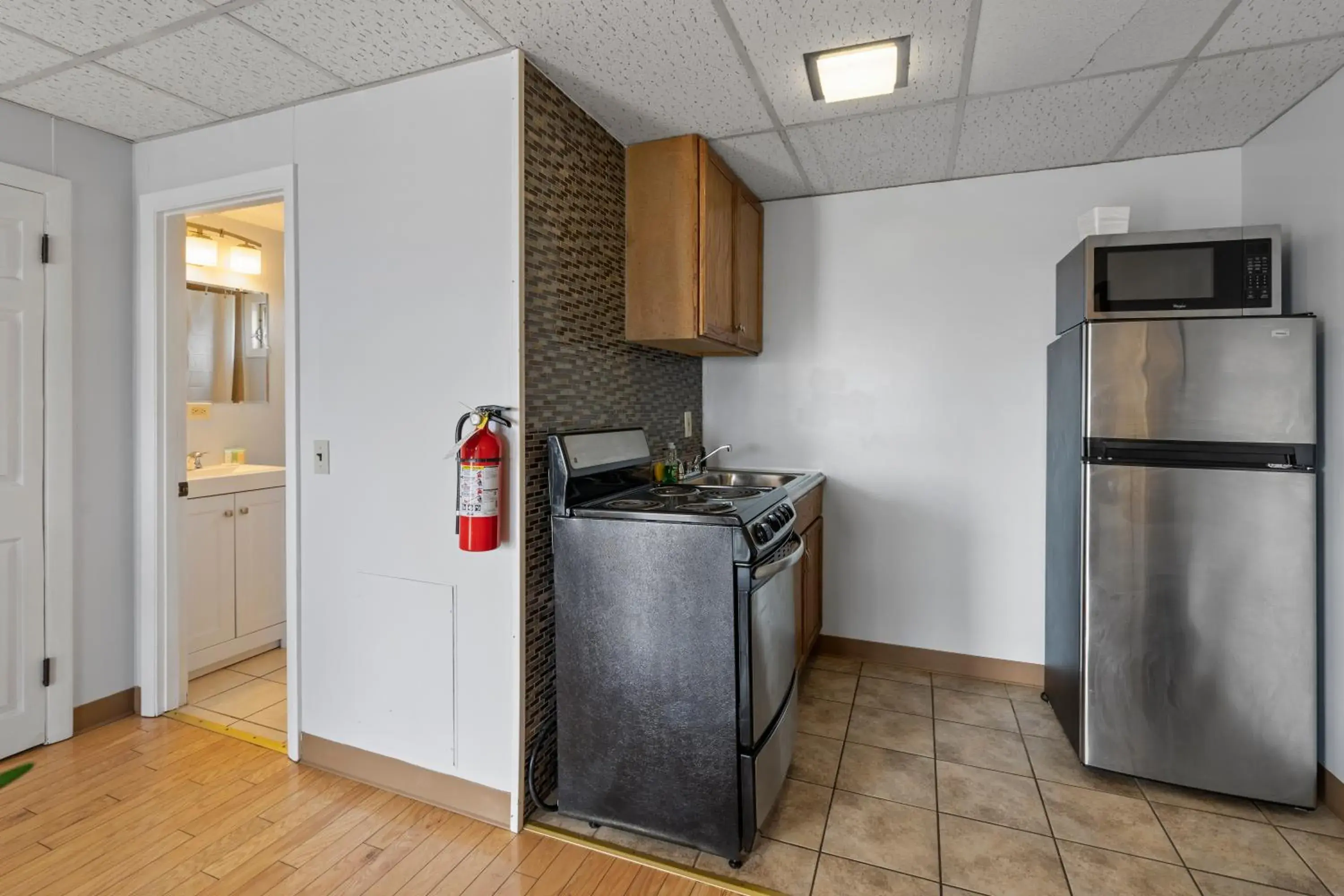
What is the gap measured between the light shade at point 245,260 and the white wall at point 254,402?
2 centimetres

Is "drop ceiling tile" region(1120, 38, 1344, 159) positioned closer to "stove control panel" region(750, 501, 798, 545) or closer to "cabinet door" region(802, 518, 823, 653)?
"stove control panel" region(750, 501, 798, 545)

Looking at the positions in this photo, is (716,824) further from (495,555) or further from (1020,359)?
(1020,359)

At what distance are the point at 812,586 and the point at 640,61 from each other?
7.40ft

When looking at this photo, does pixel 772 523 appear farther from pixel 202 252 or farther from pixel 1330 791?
pixel 202 252

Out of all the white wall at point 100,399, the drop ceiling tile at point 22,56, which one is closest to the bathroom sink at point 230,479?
the white wall at point 100,399

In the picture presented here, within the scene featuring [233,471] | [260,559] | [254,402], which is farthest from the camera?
[254,402]

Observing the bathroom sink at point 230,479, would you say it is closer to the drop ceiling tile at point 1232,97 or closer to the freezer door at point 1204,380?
the freezer door at point 1204,380

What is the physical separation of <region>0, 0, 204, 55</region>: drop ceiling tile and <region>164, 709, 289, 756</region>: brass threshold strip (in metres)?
2.40

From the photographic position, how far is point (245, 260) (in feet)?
12.3

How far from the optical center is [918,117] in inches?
97.1

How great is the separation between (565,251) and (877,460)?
1.91 metres

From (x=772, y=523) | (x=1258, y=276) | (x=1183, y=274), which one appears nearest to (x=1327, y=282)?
(x=1258, y=276)

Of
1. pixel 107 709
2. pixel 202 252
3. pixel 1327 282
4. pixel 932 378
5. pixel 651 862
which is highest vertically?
pixel 202 252

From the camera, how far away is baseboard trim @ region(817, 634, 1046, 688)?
3086 mm
